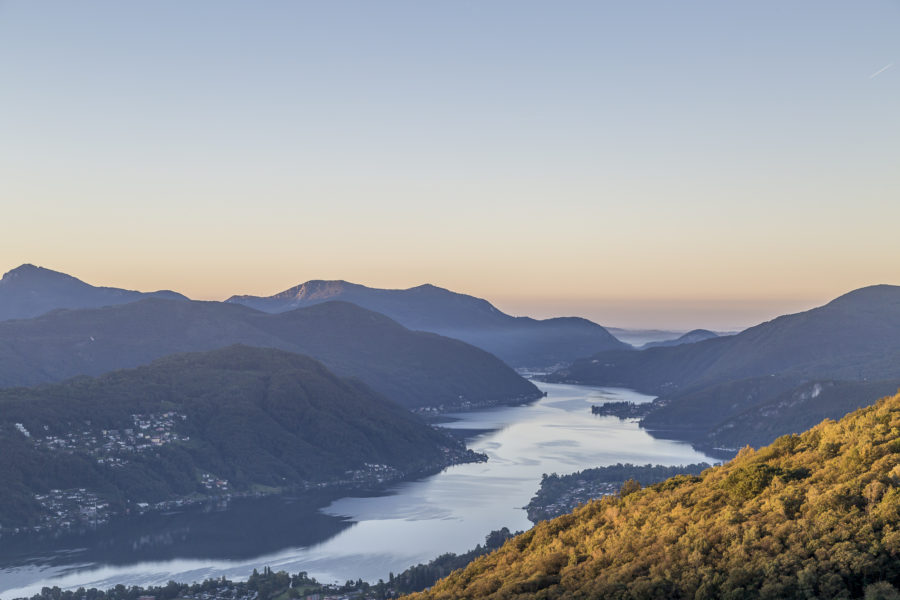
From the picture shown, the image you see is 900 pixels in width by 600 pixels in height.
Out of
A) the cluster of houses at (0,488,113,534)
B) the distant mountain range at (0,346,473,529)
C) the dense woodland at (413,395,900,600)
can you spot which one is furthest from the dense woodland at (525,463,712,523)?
the dense woodland at (413,395,900,600)

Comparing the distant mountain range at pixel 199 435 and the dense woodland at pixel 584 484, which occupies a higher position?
the distant mountain range at pixel 199 435

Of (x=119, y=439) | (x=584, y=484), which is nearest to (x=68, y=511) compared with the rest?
(x=119, y=439)

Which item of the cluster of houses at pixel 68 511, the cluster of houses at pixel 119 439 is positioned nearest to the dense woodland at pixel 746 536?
the cluster of houses at pixel 68 511

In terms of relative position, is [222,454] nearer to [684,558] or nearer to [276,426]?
[276,426]

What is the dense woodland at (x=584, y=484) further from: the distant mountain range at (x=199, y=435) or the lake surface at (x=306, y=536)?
the distant mountain range at (x=199, y=435)

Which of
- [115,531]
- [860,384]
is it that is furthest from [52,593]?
[860,384]

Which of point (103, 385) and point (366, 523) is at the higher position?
point (103, 385)

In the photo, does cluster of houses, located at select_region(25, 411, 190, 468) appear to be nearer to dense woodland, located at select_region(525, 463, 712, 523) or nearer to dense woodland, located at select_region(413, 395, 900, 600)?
dense woodland, located at select_region(525, 463, 712, 523)
